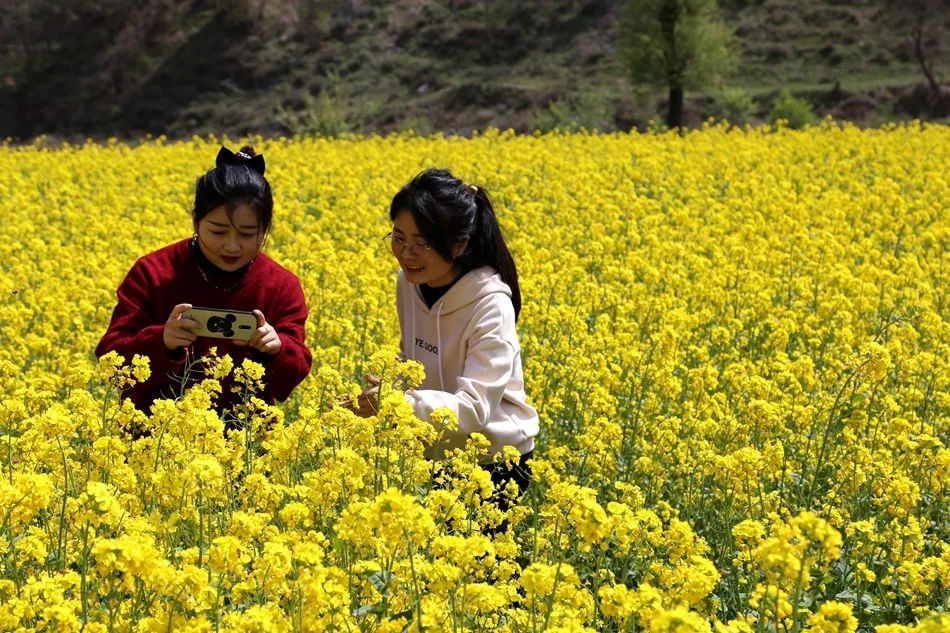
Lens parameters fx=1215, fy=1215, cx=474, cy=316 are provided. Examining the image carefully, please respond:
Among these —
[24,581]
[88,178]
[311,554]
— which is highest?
[311,554]

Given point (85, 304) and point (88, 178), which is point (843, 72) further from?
point (85, 304)

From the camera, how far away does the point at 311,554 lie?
8.34ft

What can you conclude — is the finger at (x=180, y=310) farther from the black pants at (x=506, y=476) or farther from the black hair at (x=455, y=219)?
the black pants at (x=506, y=476)

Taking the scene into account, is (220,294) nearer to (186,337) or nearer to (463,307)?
(186,337)

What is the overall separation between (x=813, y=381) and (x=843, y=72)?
40978 millimetres

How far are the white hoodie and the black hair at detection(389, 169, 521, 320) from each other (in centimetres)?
6

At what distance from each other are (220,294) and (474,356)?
1.12 metres

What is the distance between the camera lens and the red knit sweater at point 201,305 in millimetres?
4414

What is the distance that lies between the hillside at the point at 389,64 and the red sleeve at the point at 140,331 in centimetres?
3207

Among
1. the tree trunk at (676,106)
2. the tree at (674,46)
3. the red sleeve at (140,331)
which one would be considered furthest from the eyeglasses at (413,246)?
→ the tree trunk at (676,106)

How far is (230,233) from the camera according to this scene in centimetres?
439

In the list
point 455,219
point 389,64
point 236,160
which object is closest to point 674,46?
point 389,64

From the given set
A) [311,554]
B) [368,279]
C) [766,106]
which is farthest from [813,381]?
[766,106]

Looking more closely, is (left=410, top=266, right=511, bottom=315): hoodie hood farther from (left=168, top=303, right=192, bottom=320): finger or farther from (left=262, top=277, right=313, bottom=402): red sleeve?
(left=168, top=303, right=192, bottom=320): finger
